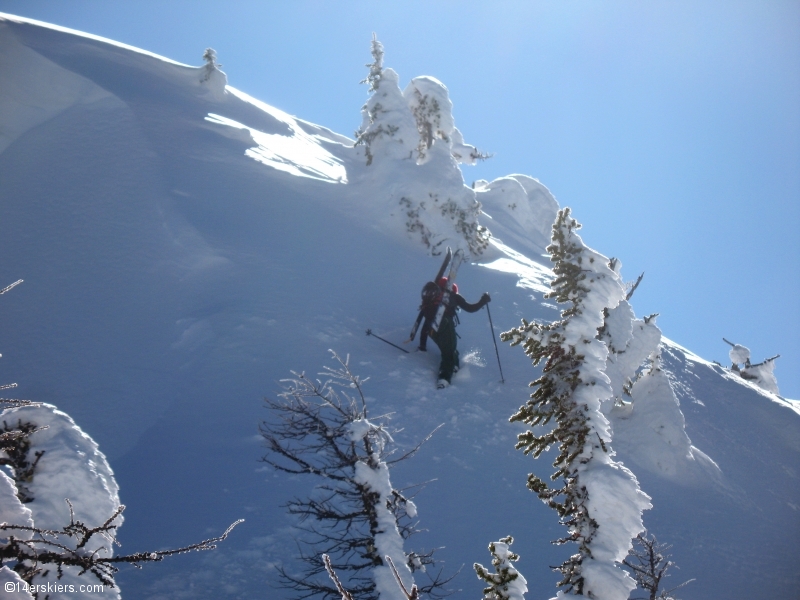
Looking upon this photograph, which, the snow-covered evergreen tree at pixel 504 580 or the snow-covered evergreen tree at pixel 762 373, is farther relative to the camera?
the snow-covered evergreen tree at pixel 762 373

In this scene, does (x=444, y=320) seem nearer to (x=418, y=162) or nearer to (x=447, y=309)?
(x=447, y=309)

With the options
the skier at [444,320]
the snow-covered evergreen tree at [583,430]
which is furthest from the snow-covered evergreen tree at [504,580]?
the skier at [444,320]

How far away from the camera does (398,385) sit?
11359mm

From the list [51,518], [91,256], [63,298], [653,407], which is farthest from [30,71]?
[653,407]

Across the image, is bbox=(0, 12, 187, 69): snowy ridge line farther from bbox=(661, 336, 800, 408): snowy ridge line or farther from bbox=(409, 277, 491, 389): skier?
bbox=(661, 336, 800, 408): snowy ridge line

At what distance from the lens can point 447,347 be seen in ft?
40.5

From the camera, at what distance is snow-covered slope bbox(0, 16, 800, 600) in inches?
315

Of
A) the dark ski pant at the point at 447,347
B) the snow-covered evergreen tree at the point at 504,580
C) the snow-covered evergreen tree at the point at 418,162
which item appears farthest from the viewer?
the snow-covered evergreen tree at the point at 418,162

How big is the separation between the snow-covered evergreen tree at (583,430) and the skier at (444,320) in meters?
5.36

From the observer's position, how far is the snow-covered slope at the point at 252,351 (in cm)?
799

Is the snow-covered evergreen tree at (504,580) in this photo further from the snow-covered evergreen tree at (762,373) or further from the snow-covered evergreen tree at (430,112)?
the snow-covered evergreen tree at (762,373)

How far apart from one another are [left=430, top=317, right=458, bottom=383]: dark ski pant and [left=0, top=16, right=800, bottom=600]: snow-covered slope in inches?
12.9

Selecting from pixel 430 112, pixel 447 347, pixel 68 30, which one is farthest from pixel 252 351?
pixel 68 30

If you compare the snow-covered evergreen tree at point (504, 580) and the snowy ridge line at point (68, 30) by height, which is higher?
the snowy ridge line at point (68, 30)
